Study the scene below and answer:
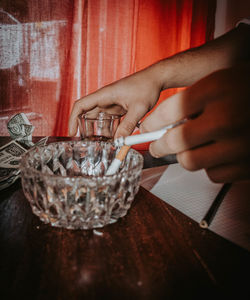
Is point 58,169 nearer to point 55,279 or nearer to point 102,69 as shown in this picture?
point 55,279

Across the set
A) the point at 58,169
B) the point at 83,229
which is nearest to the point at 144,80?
the point at 58,169

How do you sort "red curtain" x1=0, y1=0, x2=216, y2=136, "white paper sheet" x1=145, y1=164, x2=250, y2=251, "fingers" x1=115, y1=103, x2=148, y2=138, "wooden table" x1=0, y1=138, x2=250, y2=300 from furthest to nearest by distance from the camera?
A: "red curtain" x1=0, y1=0, x2=216, y2=136 < "fingers" x1=115, y1=103, x2=148, y2=138 < "white paper sheet" x1=145, y1=164, x2=250, y2=251 < "wooden table" x1=0, y1=138, x2=250, y2=300

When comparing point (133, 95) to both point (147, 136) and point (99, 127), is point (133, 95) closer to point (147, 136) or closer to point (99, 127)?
point (99, 127)

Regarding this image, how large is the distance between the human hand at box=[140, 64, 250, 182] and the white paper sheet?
0.07m

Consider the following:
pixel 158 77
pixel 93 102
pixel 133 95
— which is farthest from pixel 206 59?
pixel 93 102

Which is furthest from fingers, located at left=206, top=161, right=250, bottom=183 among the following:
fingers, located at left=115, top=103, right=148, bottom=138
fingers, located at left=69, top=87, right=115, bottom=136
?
fingers, located at left=69, top=87, right=115, bottom=136

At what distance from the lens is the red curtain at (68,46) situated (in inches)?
60.8

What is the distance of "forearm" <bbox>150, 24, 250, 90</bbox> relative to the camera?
2.26ft

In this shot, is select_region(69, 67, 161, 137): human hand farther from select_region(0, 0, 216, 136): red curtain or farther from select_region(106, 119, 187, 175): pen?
select_region(0, 0, 216, 136): red curtain

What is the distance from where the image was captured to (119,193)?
1.07 feet

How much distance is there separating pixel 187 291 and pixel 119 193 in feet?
0.49

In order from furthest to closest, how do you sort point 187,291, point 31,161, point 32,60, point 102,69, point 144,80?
point 102,69 < point 32,60 < point 144,80 < point 31,161 < point 187,291

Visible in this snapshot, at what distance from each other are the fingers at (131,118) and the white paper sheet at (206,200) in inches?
6.8

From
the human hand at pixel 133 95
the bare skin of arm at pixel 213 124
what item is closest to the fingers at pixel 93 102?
the human hand at pixel 133 95
